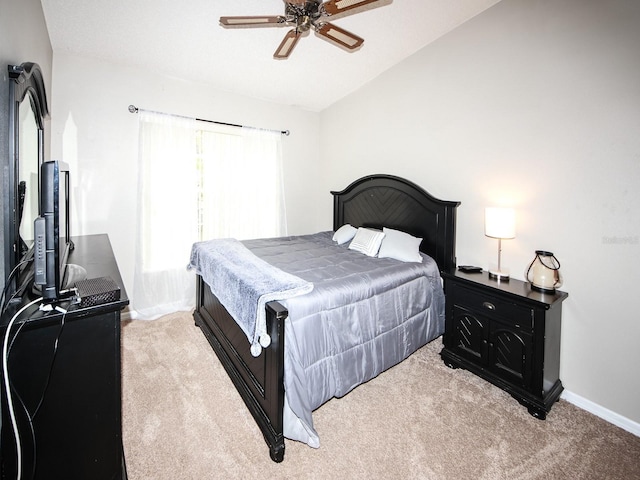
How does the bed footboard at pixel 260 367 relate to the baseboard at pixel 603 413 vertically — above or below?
above

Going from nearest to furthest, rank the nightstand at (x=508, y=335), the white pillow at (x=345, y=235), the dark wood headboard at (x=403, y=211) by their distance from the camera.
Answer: the nightstand at (x=508, y=335) → the dark wood headboard at (x=403, y=211) → the white pillow at (x=345, y=235)

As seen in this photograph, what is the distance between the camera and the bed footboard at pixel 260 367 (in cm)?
156

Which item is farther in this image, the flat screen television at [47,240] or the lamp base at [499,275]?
the lamp base at [499,275]

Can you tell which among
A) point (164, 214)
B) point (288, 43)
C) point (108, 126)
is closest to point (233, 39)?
point (288, 43)

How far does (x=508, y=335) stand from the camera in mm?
2064

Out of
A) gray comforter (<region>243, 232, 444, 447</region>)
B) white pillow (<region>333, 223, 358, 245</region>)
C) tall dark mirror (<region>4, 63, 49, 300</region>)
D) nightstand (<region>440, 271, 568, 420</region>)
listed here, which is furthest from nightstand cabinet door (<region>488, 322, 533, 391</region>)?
tall dark mirror (<region>4, 63, 49, 300</region>)

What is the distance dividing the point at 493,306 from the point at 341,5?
2.20 metres

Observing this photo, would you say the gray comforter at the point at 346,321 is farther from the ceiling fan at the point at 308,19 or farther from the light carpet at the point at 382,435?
the ceiling fan at the point at 308,19

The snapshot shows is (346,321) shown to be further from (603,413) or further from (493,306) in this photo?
(603,413)

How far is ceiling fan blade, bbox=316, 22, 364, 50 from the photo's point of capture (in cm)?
188

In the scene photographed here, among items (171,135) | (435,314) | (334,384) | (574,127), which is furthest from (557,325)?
(171,135)

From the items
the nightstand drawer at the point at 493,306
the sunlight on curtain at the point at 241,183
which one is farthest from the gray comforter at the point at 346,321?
the sunlight on curtain at the point at 241,183

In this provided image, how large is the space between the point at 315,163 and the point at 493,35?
2689 millimetres

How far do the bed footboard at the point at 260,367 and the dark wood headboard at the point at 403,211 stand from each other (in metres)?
1.92
